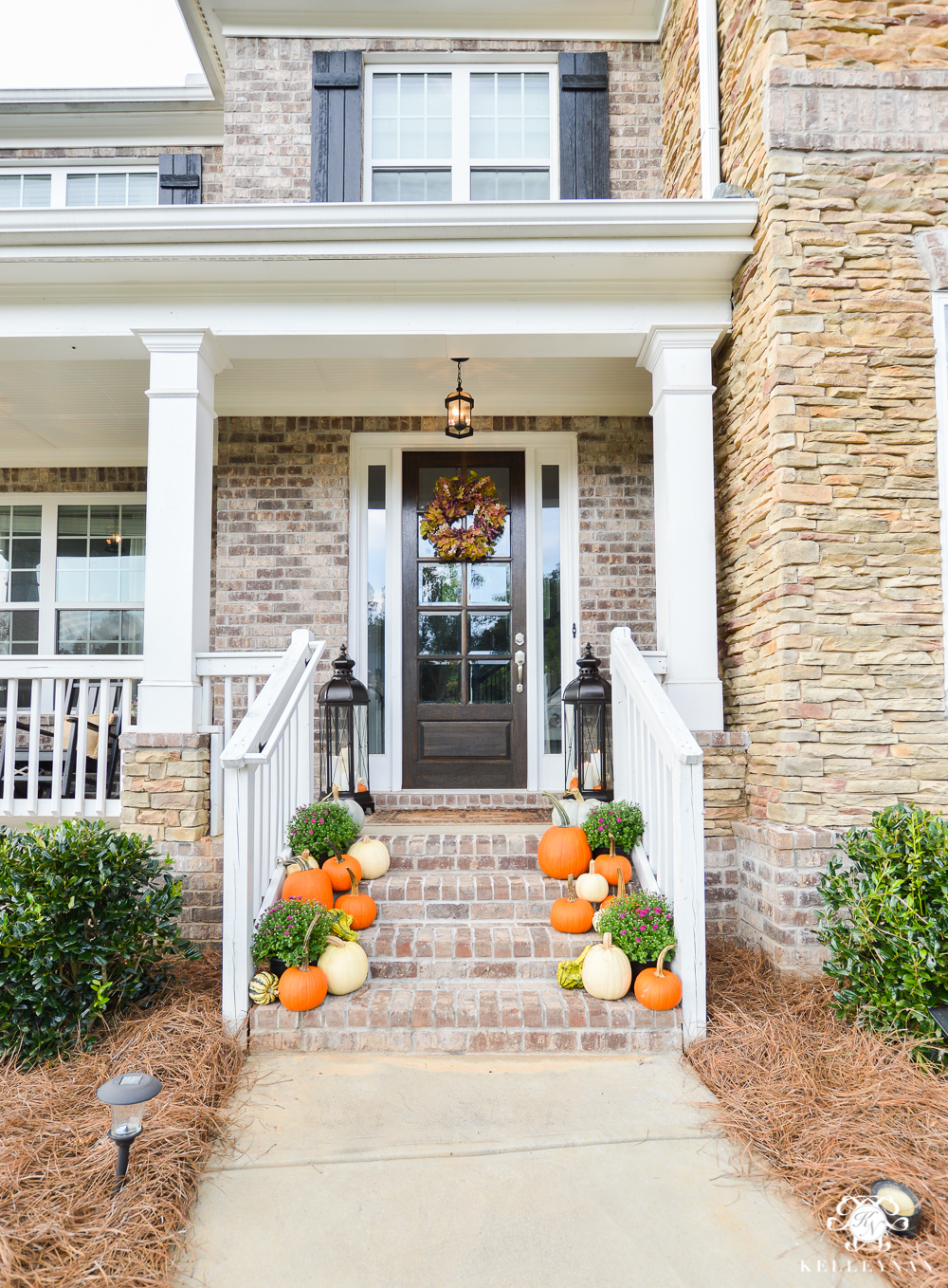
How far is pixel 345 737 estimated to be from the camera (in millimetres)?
4320

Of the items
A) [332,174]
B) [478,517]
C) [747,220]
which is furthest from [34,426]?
[747,220]

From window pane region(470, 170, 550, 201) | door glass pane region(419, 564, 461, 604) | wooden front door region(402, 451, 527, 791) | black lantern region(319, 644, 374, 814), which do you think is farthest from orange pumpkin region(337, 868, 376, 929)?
window pane region(470, 170, 550, 201)

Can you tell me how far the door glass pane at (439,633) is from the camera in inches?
209

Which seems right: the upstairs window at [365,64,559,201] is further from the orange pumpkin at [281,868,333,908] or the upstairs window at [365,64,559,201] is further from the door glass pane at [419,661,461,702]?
the orange pumpkin at [281,868,333,908]

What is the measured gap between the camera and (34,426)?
5.39m

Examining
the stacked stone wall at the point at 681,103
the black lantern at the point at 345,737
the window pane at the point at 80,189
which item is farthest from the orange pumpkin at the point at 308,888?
the window pane at the point at 80,189

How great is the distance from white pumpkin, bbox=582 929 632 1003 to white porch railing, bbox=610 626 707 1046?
→ 202 mm

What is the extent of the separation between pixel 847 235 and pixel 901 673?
73.5 inches

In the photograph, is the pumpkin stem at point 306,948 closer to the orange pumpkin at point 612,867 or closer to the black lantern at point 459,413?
the orange pumpkin at point 612,867

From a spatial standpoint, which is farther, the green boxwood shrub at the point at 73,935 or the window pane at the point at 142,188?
the window pane at the point at 142,188

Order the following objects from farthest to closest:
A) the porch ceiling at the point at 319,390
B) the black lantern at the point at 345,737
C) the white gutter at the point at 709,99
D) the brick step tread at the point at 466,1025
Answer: the porch ceiling at the point at 319,390 < the black lantern at the point at 345,737 < the white gutter at the point at 709,99 < the brick step tread at the point at 466,1025

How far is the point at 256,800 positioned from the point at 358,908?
0.65 metres

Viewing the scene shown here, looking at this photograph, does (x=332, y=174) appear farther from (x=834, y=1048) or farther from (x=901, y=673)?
(x=834, y=1048)

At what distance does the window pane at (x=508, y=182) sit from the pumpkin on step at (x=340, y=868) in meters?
4.12
